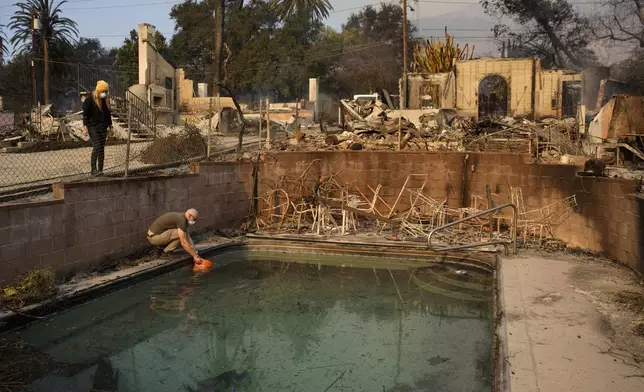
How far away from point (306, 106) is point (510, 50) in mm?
14720

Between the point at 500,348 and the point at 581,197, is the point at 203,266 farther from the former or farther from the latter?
the point at 581,197

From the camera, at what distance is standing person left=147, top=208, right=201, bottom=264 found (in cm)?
901

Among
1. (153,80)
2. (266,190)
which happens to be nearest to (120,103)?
(153,80)

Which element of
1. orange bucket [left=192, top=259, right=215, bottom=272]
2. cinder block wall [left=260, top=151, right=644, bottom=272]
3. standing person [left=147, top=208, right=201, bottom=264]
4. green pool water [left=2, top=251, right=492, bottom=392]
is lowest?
green pool water [left=2, top=251, right=492, bottom=392]

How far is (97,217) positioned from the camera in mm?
8453

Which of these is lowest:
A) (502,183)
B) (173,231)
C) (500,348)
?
(500,348)

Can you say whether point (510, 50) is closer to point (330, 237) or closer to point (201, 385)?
point (330, 237)

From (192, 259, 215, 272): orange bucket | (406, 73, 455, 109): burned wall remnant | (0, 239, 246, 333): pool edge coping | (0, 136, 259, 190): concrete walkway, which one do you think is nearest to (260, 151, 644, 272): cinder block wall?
(0, 136, 259, 190): concrete walkway

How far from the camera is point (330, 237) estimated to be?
11070mm

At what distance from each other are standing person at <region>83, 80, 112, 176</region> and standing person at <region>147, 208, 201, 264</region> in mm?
1289

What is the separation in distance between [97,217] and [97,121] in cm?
191

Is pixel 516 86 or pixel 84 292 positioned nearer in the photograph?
pixel 84 292

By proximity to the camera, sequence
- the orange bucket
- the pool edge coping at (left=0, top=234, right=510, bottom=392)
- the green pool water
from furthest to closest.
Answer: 1. the orange bucket
2. the green pool water
3. the pool edge coping at (left=0, top=234, right=510, bottom=392)

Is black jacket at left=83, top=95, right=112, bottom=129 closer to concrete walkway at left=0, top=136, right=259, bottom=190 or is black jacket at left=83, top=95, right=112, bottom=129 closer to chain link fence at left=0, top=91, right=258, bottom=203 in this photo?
chain link fence at left=0, top=91, right=258, bottom=203
